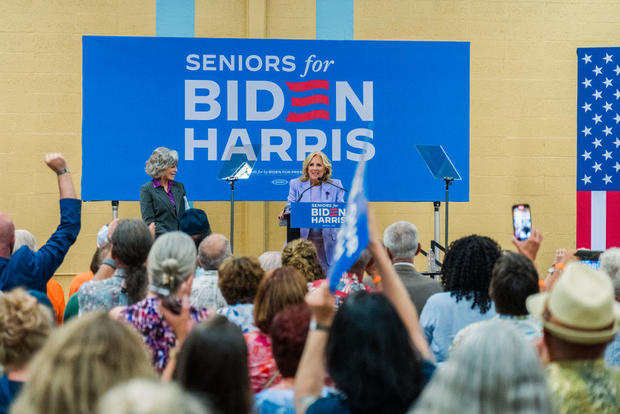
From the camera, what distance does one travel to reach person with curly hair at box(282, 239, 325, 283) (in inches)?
136

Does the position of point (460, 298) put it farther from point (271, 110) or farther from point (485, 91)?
point (485, 91)

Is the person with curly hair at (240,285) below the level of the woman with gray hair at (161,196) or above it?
below

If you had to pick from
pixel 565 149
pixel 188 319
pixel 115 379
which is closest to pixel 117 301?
pixel 188 319

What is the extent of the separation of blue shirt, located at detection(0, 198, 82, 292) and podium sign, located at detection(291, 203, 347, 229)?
2759mm

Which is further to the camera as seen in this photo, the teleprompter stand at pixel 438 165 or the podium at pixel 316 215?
the teleprompter stand at pixel 438 165

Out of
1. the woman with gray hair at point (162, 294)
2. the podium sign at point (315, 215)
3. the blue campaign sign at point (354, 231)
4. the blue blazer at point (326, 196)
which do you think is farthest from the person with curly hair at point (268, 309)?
the blue blazer at point (326, 196)

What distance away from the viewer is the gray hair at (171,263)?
2318 millimetres

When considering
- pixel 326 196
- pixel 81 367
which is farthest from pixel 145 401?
pixel 326 196

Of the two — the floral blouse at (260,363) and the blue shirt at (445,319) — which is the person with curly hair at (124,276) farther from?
the blue shirt at (445,319)

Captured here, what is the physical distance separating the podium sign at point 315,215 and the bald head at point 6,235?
279cm

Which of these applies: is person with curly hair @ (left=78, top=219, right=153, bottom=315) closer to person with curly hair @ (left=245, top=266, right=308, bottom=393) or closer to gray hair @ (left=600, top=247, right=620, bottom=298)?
person with curly hair @ (left=245, top=266, right=308, bottom=393)

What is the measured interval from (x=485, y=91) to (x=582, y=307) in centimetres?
657

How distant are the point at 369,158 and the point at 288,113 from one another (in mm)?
870

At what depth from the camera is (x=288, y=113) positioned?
274 inches
